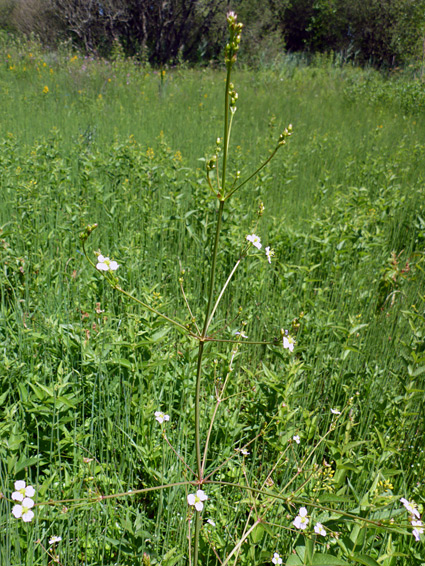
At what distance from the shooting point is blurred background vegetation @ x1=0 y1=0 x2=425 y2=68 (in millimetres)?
12828

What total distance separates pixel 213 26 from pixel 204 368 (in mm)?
15780

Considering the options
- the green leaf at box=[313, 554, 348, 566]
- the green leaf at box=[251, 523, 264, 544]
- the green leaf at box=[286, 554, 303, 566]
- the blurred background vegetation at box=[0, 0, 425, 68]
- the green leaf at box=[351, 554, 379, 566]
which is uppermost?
the blurred background vegetation at box=[0, 0, 425, 68]

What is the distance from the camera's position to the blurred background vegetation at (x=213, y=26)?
42.1 feet

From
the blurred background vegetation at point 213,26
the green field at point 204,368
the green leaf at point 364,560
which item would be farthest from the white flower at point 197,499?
the blurred background vegetation at point 213,26

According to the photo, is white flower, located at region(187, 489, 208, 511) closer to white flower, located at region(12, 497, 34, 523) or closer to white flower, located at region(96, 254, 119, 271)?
white flower, located at region(12, 497, 34, 523)

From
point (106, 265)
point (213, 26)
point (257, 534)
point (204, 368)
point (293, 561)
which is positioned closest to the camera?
point (106, 265)

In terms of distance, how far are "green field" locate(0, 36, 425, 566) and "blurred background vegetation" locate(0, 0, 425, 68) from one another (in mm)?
8875

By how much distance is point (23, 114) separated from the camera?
217 inches

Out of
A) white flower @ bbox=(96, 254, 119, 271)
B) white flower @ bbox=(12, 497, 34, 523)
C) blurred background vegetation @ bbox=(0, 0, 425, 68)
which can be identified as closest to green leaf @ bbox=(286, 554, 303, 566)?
white flower @ bbox=(12, 497, 34, 523)

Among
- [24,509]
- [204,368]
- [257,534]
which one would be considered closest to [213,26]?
[204,368]

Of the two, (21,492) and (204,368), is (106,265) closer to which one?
Answer: (21,492)

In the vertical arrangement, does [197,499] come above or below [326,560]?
above

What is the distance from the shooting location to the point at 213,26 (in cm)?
1453

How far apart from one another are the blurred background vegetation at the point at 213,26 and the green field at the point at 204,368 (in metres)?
8.87
